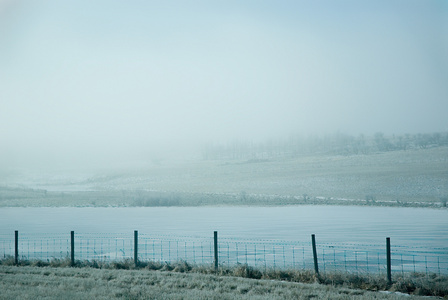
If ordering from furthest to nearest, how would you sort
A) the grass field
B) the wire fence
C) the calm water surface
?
1. the grass field
2. the calm water surface
3. the wire fence

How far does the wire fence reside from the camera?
41.5ft

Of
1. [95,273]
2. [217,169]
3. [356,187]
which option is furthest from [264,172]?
[95,273]

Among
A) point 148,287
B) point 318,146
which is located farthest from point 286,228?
point 318,146

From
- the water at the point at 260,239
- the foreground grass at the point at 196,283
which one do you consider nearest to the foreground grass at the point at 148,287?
the foreground grass at the point at 196,283

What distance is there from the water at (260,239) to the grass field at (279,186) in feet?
56.0

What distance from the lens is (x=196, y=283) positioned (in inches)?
385

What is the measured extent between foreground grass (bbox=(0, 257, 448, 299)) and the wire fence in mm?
1123

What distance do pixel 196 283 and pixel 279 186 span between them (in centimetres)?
5404

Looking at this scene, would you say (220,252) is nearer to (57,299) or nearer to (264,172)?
(57,299)

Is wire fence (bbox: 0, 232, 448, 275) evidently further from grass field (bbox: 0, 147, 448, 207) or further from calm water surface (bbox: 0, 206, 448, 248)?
grass field (bbox: 0, 147, 448, 207)

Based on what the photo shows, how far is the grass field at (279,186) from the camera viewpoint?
148 ft

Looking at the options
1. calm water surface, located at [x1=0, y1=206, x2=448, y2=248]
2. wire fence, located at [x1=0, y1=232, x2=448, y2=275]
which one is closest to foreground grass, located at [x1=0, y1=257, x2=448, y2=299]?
wire fence, located at [x1=0, y1=232, x2=448, y2=275]

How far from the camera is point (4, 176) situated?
114 m

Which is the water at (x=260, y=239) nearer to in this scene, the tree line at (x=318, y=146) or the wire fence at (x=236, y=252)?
the wire fence at (x=236, y=252)
